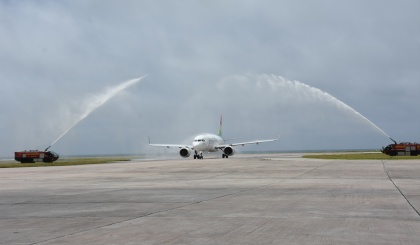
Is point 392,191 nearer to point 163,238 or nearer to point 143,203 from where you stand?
point 143,203

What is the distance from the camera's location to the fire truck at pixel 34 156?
209ft

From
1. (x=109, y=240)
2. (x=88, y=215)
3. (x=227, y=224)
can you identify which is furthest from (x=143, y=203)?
(x=109, y=240)

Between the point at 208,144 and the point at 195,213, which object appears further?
the point at 208,144

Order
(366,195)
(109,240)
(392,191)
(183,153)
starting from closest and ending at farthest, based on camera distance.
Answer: (109,240) → (366,195) → (392,191) → (183,153)

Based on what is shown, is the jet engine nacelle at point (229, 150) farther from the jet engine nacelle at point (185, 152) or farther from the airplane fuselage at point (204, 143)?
the jet engine nacelle at point (185, 152)

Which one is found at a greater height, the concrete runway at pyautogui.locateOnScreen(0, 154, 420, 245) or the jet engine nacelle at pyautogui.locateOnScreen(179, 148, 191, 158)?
the jet engine nacelle at pyautogui.locateOnScreen(179, 148, 191, 158)

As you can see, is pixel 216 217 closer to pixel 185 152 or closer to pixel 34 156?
pixel 34 156

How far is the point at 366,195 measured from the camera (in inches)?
615

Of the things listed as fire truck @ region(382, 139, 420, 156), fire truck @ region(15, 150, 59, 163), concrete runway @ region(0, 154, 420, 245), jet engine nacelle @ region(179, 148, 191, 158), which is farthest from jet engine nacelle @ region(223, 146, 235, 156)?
concrete runway @ region(0, 154, 420, 245)

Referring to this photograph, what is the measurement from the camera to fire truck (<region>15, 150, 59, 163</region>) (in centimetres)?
6362

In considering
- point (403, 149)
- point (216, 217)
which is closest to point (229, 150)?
point (403, 149)

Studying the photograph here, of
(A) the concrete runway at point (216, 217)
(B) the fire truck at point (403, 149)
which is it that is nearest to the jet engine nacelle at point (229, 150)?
(B) the fire truck at point (403, 149)

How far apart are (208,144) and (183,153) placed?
3.90 metres

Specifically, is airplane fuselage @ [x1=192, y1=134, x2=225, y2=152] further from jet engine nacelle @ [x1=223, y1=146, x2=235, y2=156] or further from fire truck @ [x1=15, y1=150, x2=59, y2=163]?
fire truck @ [x1=15, y1=150, x2=59, y2=163]
